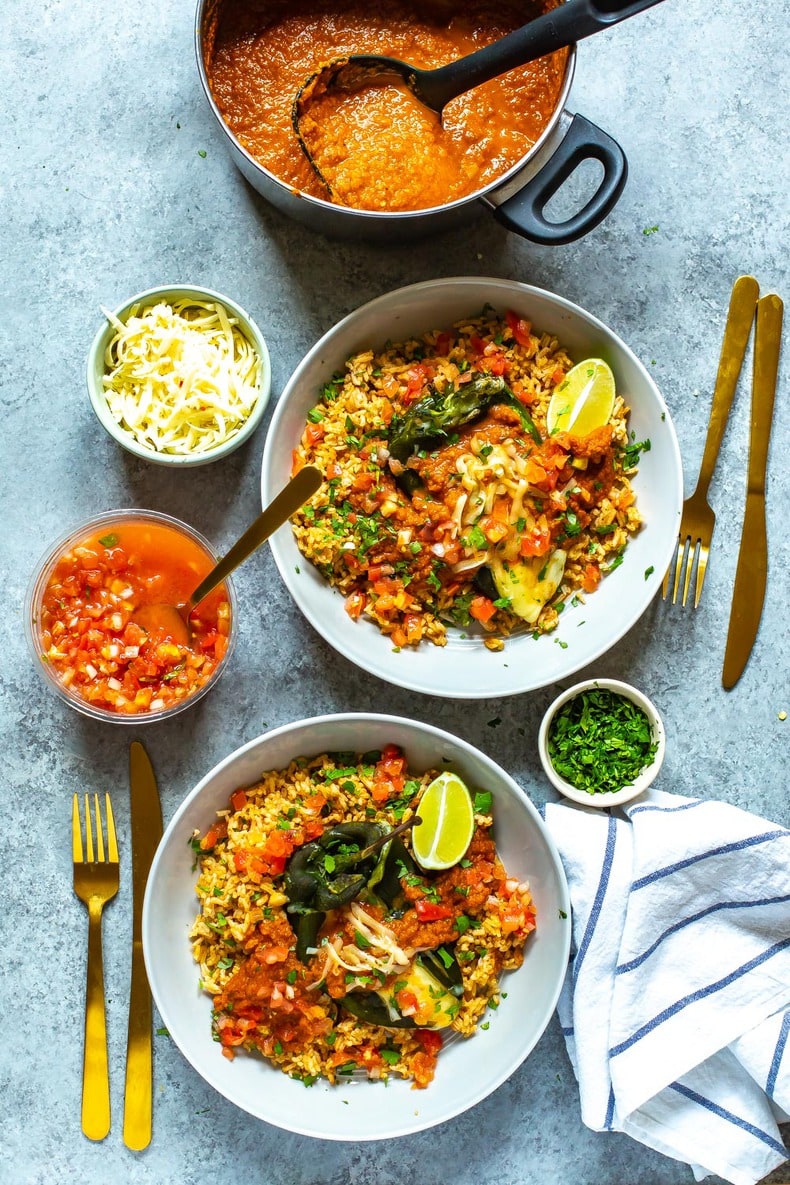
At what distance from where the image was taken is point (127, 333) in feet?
9.73

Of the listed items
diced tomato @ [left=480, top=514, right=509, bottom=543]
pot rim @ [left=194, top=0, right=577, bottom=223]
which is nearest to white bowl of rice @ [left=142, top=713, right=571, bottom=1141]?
diced tomato @ [left=480, top=514, right=509, bottom=543]

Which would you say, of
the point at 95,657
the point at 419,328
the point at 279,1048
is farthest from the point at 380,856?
the point at 419,328

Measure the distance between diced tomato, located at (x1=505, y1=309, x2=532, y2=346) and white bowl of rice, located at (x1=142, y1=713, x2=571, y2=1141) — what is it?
1.22 metres

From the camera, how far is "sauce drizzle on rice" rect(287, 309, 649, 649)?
2.96 m

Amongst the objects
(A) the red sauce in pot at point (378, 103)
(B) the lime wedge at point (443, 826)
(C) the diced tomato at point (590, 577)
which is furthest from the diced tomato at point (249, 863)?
(A) the red sauce in pot at point (378, 103)

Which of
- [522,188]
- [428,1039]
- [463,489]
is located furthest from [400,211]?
[428,1039]

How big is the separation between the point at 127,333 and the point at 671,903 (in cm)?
239

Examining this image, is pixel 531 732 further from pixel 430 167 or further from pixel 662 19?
pixel 662 19

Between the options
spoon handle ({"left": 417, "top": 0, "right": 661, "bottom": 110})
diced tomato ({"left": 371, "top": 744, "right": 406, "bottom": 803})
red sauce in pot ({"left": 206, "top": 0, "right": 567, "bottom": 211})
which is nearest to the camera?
spoon handle ({"left": 417, "top": 0, "right": 661, "bottom": 110})

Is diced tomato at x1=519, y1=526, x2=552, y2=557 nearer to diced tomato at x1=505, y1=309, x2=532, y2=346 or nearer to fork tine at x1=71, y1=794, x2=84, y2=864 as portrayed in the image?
diced tomato at x1=505, y1=309, x2=532, y2=346

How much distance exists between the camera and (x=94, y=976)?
3.16 meters

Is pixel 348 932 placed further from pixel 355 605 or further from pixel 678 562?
pixel 678 562

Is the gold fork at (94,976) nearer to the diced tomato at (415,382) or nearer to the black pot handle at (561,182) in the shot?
the diced tomato at (415,382)

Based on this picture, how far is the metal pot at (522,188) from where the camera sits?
2.64m
